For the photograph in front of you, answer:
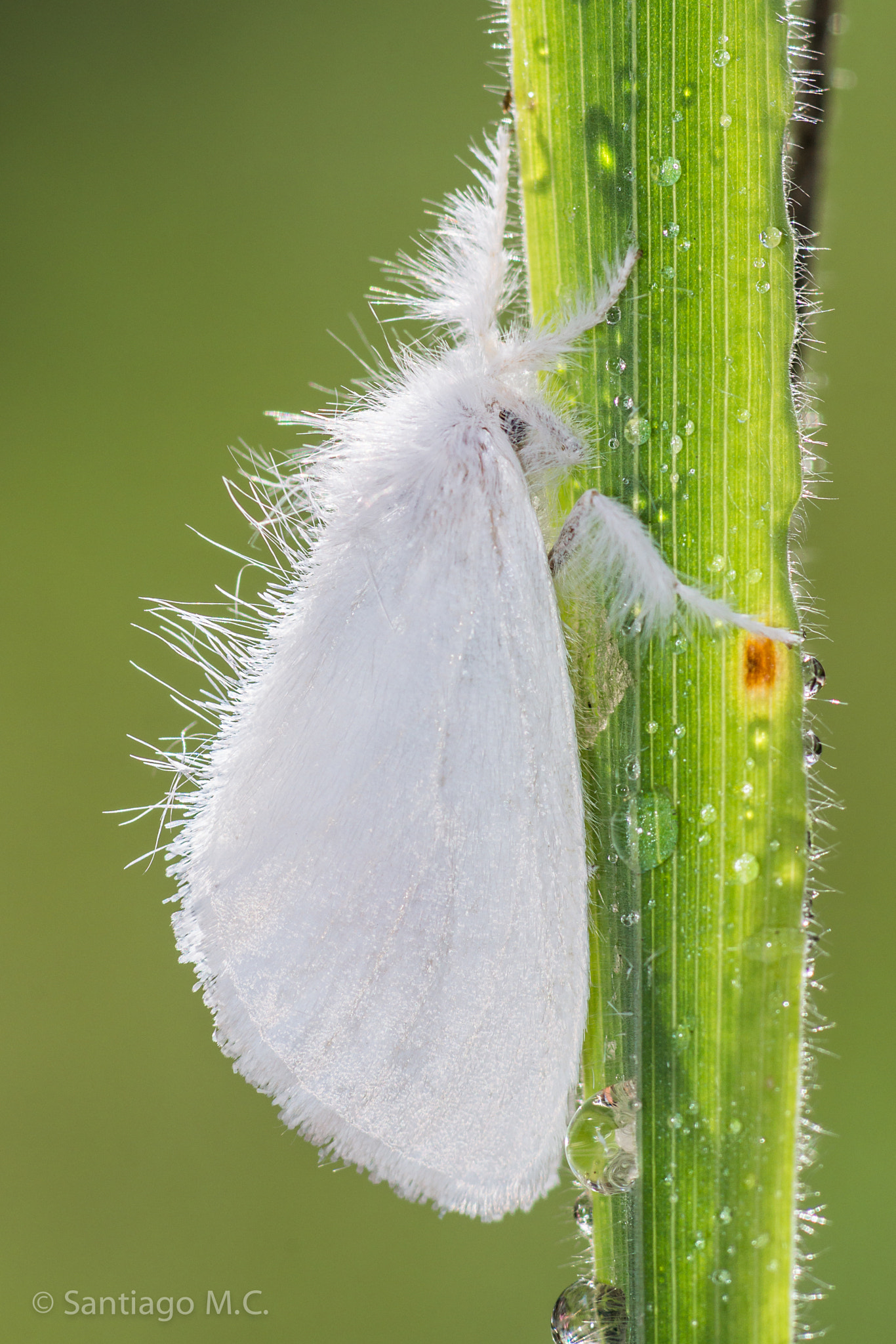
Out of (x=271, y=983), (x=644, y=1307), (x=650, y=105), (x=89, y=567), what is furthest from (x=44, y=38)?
(x=644, y=1307)

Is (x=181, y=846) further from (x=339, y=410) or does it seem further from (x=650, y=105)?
(x=650, y=105)

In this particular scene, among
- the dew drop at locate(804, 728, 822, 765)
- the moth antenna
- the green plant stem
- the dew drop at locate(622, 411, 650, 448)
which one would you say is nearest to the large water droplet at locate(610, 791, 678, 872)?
the green plant stem

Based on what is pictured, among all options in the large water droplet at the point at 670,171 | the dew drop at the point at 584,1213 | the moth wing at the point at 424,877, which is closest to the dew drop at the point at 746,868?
the moth wing at the point at 424,877

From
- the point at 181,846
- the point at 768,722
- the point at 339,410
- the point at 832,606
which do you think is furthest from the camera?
the point at 832,606

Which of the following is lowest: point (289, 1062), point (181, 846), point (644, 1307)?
point (644, 1307)

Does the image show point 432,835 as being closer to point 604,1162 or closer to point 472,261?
point 604,1162

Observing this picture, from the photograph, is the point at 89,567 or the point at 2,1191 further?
the point at 89,567

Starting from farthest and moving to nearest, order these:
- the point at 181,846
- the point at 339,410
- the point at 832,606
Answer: the point at 832,606
the point at 339,410
the point at 181,846

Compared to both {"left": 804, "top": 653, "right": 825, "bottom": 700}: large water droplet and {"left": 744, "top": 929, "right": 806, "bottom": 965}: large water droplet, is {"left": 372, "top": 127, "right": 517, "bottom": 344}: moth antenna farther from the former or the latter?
{"left": 744, "top": 929, "right": 806, "bottom": 965}: large water droplet
